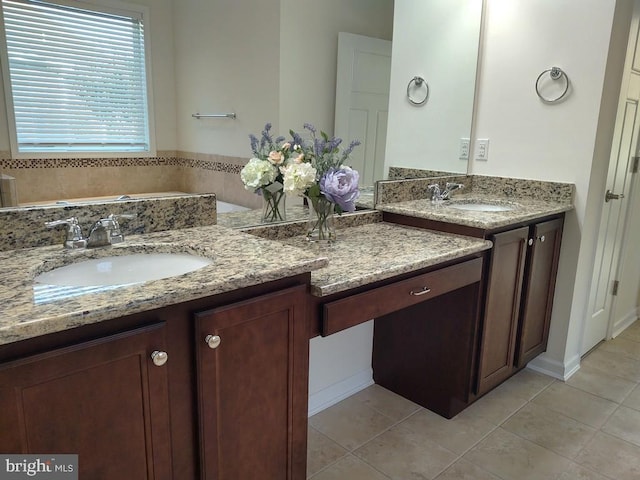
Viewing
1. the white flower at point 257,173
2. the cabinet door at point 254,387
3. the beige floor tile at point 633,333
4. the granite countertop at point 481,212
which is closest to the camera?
the cabinet door at point 254,387

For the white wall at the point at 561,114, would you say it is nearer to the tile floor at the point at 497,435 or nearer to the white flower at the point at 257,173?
the tile floor at the point at 497,435

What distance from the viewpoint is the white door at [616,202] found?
2.49m

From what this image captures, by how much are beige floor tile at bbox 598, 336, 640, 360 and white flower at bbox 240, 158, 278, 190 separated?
7.93 feet

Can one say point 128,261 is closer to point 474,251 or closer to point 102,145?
point 102,145

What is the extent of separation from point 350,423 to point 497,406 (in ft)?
2.37

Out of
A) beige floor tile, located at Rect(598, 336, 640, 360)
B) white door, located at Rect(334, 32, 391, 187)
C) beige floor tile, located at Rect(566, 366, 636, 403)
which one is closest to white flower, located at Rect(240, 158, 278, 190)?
white door, located at Rect(334, 32, 391, 187)

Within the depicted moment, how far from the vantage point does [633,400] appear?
2.43 meters

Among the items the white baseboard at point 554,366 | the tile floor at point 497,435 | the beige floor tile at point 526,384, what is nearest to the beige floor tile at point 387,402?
the tile floor at point 497,435

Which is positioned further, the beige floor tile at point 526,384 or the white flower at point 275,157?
the beige floor tile at point 526,384

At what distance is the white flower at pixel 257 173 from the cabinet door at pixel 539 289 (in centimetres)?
128

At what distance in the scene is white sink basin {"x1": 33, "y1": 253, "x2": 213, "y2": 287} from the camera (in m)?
1.28

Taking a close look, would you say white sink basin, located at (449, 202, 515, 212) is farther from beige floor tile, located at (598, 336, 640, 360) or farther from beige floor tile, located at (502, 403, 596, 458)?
beige floor tile, located at (598, 336, 640, 360)

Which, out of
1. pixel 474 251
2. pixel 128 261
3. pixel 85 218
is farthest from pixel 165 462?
pixel 474 251

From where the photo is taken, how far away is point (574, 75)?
7.76 feet
